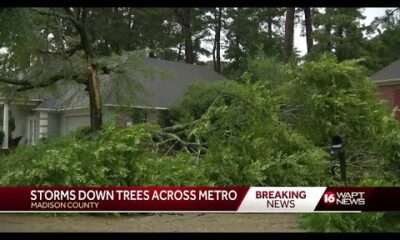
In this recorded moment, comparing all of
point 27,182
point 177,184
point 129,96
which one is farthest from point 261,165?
point 129,96

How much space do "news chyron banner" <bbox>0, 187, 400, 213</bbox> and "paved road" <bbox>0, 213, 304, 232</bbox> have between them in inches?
9.1

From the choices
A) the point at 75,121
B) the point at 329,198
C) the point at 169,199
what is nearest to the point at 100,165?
the point at 169,199

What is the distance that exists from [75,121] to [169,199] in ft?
64.5

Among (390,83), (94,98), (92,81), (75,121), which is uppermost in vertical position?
(390,83)

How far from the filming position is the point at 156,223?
8.84 metres

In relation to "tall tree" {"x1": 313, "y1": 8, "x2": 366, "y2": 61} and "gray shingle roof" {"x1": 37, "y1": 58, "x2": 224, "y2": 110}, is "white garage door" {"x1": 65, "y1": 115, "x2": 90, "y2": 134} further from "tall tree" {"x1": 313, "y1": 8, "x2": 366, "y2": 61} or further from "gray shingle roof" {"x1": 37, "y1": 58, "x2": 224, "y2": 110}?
"tall tree" {"x1": 313, "y1": 8, "x2": 366, "y2": 61}

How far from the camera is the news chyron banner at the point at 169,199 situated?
830 cm

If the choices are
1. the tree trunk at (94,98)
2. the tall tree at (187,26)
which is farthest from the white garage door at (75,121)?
the tall tree at (187,26)

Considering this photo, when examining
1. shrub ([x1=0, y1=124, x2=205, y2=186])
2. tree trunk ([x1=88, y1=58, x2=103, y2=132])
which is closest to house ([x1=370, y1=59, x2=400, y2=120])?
tree trunk ([x1=88, y1=58, x2=103, y2=132])

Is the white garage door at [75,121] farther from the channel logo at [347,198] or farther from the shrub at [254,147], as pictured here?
the channel logo at [347,198]

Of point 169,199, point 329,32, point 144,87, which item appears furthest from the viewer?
point 329,32

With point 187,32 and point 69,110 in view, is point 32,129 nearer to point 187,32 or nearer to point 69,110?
point 69,110

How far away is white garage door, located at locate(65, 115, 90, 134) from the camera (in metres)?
26.5

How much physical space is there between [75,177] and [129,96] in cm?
759
